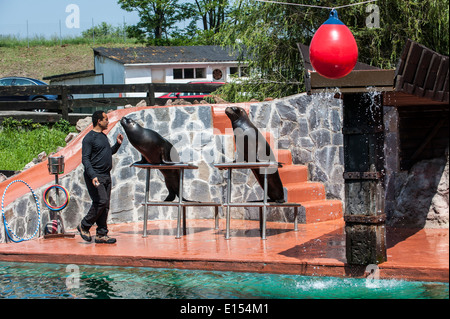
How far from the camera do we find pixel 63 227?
9.97 metres

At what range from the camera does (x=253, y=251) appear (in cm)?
803

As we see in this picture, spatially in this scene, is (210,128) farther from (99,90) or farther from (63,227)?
(99,90)

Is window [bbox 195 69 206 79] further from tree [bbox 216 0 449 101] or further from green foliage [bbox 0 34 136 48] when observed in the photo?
green foliage [bbox 0 34 136 48]

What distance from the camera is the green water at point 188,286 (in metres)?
6.40

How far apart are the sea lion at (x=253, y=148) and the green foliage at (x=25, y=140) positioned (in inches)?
279

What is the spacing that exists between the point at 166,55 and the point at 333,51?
29375 millimetres

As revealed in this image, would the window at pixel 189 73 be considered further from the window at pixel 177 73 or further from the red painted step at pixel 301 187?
the red painted step at pixel 301 187

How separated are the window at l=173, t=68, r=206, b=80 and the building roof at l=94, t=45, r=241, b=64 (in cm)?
89

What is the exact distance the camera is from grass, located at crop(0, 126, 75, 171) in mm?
15016

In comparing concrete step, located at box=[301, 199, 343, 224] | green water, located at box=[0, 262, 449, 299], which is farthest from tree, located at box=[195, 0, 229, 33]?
green water, located at box=[0, 262, 449, 299]

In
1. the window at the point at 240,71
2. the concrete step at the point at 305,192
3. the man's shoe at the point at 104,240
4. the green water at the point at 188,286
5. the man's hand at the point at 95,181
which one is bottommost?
the green water at the point at 188,286

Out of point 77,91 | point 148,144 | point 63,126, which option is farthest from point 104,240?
point 77,91

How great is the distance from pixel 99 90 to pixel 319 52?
43.6 feet

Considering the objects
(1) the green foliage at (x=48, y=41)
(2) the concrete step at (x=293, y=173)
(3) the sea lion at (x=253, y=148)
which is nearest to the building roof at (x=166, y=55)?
(1) the green foliage at (x=48, y=41)
